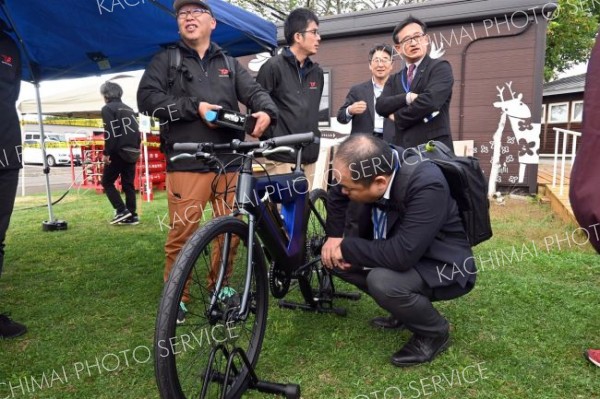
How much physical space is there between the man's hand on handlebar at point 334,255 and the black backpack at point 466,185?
0.41 meters

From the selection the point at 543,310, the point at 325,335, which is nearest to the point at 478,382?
the point at 325,335

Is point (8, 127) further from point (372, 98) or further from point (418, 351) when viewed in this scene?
point (372, 98)

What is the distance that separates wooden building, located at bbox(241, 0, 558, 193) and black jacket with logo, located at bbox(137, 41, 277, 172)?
525 cm

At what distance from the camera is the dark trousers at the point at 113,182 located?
6023 millimetres

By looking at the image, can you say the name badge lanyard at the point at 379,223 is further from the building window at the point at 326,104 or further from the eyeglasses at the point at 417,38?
the building window at the point at 326,104

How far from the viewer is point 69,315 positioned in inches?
117

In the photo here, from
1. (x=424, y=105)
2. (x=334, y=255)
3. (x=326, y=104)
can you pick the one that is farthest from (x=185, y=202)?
(x=326, y=104)

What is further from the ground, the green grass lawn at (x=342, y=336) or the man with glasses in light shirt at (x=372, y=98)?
the man with glasses in light shirt at (x=372, y=98)

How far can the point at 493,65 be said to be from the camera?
708 cm

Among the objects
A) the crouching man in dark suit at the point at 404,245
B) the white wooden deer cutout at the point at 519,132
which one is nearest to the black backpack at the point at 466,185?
the crouching man in dark suit at the point at 404,245

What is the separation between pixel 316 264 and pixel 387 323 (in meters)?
0.57

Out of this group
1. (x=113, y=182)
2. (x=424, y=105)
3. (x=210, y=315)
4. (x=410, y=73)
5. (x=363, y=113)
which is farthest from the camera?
(x=113, y=182)

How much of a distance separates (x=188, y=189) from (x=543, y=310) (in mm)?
2376

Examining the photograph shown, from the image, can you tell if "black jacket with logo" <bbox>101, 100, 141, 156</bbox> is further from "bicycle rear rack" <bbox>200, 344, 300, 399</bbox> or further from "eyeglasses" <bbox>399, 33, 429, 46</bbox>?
"bicycle rear rack" <bbox>200, 344, 300, 399</bbox>
